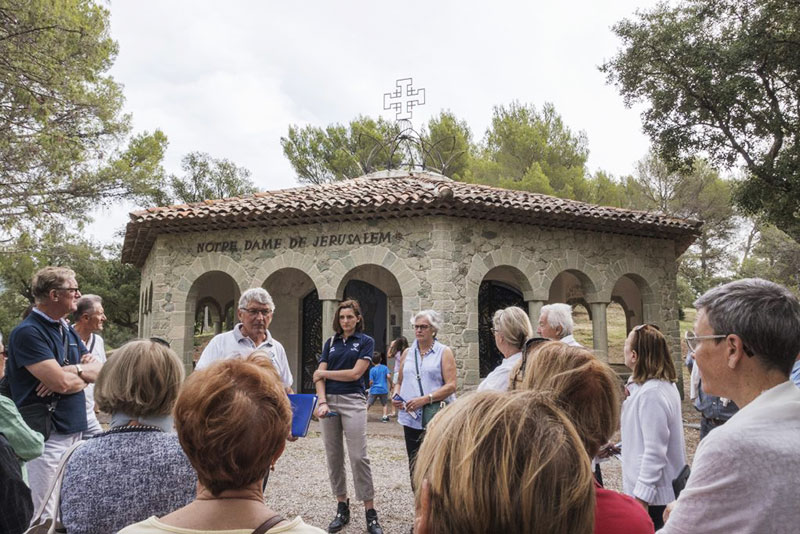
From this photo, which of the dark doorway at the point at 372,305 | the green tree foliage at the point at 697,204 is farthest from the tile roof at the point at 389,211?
the green tree foliage at the point at 697,204

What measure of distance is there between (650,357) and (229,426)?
7.22ft

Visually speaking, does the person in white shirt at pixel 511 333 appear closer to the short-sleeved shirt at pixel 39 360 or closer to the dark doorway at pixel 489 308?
the short-sleeved shirt at pixel 39 360

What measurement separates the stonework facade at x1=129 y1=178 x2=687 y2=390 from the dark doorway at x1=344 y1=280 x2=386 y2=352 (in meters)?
0.32

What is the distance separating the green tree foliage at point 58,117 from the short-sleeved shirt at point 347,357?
6367mm

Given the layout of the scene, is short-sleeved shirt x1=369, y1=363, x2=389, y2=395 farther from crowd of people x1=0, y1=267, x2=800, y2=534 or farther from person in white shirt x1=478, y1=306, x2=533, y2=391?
crowd of people x1=0, y1=267, x2=800, y2=534

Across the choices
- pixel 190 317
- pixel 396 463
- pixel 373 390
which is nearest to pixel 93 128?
pixel 190 317

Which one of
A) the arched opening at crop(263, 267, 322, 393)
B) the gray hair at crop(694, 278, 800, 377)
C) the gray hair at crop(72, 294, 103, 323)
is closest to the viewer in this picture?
the gray hair at crop(694, 278, 800, 377)

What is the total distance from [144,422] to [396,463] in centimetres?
551

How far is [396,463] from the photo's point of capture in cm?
708

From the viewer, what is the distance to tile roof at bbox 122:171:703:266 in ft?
31.1

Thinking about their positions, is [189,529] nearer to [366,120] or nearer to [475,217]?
[475,217]

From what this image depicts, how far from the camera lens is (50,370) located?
9.55 ft

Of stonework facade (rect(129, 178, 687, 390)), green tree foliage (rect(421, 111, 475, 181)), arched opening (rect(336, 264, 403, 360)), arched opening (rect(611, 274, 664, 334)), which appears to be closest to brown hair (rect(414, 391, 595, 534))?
stonework facade (rect(129, 178, 687, 390))

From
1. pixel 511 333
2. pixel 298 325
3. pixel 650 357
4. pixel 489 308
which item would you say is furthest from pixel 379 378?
pixel 650 357
